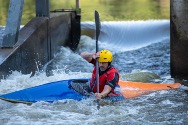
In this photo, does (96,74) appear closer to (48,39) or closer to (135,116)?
(135,116)

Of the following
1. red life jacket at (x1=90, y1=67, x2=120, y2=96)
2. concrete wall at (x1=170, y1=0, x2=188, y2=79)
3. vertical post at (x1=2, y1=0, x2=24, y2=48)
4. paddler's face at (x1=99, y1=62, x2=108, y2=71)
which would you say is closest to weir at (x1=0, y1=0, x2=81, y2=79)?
vertical post at (x1=2, y1=0, x2=24, y2=48)

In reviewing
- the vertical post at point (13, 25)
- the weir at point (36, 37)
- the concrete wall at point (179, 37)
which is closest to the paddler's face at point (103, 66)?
the weir at point (36, 37)

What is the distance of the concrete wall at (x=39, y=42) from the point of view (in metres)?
9.04

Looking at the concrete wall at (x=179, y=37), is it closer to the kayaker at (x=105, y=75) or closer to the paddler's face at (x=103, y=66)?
the kayaker at (x=105, y=75)

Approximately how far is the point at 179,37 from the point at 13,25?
3.67m

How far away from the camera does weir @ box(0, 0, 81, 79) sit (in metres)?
9.22

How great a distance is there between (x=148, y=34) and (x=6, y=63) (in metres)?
9.09

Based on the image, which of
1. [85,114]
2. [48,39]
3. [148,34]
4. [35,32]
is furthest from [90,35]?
[85,114]

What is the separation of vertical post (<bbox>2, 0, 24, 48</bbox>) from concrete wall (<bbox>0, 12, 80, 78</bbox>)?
0.52ft

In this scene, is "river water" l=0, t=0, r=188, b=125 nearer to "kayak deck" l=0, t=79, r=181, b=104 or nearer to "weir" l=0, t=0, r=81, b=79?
"kayak deck" l=0, t=79, r=181, b=104

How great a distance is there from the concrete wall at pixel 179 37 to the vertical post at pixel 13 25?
3.38m

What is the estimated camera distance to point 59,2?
26875 millimetres

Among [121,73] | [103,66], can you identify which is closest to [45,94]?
[103,66]

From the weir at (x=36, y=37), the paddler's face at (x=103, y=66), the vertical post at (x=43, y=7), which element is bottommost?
the paddler's face at (x=103, y=66)
